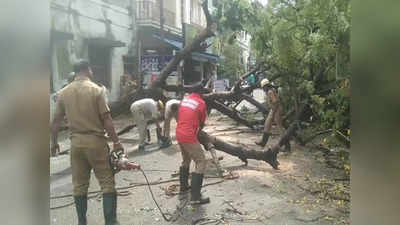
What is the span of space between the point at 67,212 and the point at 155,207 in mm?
730

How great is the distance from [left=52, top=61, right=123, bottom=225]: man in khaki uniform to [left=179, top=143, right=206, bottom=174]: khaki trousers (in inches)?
32.9

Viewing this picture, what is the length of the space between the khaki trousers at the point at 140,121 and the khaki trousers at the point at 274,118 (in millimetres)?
1684

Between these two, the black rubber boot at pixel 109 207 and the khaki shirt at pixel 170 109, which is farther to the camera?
the khaki shirt at pixel 170 109

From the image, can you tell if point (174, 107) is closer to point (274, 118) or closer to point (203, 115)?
point (203, 115)

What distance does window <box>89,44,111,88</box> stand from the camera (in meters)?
3.11

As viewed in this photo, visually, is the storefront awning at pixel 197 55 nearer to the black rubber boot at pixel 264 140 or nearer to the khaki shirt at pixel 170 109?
the khaki shirt at pixel 170 109

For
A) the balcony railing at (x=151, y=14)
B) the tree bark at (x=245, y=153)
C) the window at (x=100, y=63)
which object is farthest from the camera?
the tree bark at (x=245, y=153)

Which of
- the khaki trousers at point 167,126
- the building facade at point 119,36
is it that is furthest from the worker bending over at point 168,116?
the building facade at point 119,36

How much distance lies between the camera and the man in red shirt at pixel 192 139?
360 centimetres

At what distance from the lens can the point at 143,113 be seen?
3.58 metres

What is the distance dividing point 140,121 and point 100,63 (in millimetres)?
637
